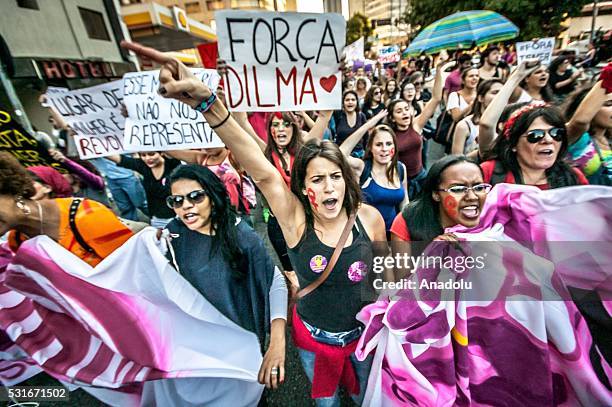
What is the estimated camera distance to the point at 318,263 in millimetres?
1553

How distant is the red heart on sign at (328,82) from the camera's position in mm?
1995

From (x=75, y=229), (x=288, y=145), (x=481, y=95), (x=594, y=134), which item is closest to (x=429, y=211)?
(x=288, y=145)

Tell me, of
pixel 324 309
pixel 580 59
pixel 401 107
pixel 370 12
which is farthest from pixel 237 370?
pixel 370 12

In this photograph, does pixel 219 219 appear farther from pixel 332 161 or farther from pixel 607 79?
pixel 607 79

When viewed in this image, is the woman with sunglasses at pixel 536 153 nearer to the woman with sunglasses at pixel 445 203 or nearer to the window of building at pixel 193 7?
the woman with sunglasses at pixel 445 203

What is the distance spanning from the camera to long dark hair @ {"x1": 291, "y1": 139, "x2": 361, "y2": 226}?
1.63 metres

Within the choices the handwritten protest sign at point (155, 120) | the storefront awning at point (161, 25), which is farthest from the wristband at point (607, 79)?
the storefront awning at point (161, 25)

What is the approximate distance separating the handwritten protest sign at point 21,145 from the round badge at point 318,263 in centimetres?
259

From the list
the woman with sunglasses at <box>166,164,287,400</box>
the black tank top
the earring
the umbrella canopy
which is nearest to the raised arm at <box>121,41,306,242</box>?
the black tank top

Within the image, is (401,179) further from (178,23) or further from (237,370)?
(178,23)

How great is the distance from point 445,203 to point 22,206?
268 centimetres

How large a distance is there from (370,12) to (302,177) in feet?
534

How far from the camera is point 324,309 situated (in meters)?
1.62

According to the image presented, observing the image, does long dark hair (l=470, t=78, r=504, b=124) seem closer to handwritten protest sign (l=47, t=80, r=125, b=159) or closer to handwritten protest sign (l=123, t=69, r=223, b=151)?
handwritten protest sign (l=123, t=69, r=223, b=151)
